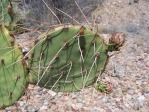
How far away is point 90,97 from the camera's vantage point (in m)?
3.43

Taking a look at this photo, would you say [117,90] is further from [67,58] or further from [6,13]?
[67,58]

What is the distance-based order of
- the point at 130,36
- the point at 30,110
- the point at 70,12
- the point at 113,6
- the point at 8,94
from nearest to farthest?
the point at 8,94, the point at 30,110, the point at 130,36, the point at 70,12, the point at 113,6

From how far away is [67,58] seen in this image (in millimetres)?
1712

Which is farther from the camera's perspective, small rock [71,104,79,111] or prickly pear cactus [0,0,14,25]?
small rock [71,104,79,111]

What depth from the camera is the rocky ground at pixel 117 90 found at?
331 centimetres

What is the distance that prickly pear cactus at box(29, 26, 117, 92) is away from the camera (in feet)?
5.35

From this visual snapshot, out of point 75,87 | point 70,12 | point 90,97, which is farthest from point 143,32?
point 75,87

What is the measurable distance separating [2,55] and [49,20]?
3630mm

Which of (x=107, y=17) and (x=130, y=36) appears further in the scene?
(x=107, y=17)

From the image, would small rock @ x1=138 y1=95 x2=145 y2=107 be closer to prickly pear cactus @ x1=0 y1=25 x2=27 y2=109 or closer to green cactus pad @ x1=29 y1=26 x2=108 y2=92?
green cactus pad @ x1=29 y1=26 x2=108 y2=92

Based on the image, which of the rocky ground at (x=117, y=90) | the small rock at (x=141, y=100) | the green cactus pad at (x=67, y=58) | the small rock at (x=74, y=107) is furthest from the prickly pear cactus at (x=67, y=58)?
the small rock at (x=141, y=100)

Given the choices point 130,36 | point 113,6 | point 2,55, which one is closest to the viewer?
point 2,55

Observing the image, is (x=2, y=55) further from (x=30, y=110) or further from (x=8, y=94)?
(x=30, y=110)

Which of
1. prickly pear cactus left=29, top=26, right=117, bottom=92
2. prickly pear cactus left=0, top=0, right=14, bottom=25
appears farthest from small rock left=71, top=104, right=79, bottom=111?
prickly pear cactus left=29, top=26, right=117, bottom=92
